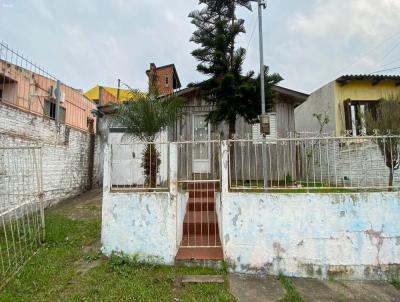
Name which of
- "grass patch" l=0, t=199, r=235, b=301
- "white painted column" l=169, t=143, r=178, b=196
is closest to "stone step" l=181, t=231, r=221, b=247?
"grass patch" l=0, t=199, r=235, b=301

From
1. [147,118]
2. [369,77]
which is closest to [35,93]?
[147,118]

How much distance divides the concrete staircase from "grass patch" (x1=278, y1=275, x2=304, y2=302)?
101 centimetres

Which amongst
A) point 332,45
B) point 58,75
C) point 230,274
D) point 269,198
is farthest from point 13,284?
point 332,45

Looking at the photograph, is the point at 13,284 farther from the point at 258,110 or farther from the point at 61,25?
the point at 61,25

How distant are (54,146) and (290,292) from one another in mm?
7878

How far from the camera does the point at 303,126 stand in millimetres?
13383

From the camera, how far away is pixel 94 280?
12.1 feet

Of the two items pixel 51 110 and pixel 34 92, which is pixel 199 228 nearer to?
pixel 51 110

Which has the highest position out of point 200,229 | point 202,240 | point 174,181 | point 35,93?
point 35,93

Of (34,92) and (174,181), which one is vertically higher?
(34,92)

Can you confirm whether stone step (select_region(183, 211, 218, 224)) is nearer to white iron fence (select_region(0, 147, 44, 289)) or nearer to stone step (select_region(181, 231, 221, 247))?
stone step (select_region(181, 231, 221, 247))

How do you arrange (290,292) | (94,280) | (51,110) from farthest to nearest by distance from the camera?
(51,110) < (94,280) < (290,292)

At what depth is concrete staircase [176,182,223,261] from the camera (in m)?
4.41

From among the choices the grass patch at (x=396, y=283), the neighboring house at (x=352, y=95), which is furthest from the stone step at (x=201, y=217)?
the neighboring house at (x=352, y=95)
